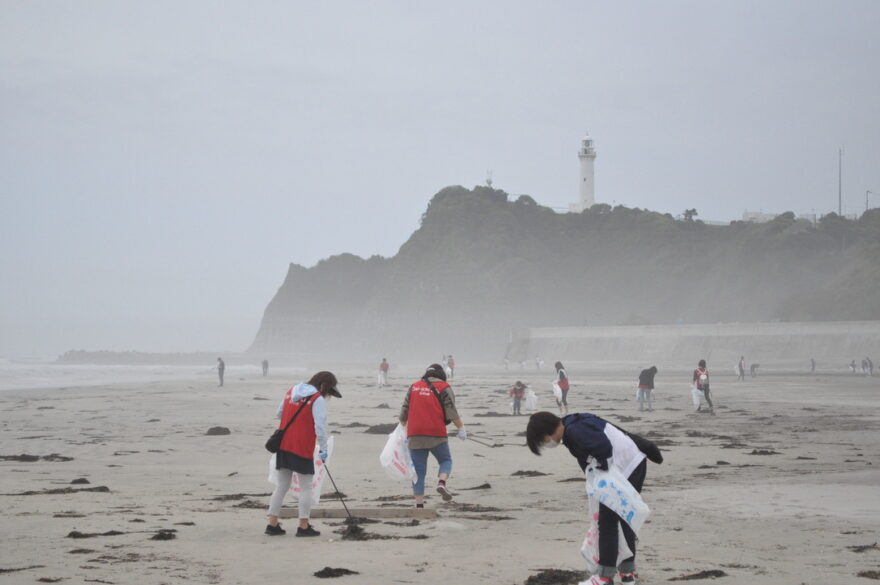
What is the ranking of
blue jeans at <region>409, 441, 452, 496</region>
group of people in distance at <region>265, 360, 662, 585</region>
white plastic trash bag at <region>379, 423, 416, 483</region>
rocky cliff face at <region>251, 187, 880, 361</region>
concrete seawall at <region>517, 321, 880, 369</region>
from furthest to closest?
rocky cliff face at <region>251, 187, 880, 361</region> < concrete seawall at <region>517, 321, 880, 369</region> < white plastic trash bag at <region>379, 423, 416, 483</region> < blue jeans at <region>409, 441, 452, 496</region> < group of people in distance at <region>265, 360, 662, 585</region>

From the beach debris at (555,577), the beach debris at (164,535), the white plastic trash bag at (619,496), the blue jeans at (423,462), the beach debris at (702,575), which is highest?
the white plastic trash bag at (619,496)

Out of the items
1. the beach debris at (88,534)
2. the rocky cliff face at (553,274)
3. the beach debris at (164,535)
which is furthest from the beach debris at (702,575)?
the rocky cliff face at (553,274)

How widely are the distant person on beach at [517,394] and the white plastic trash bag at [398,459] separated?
1363 centimetres

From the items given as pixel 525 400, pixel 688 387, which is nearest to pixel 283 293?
pixel 688 387

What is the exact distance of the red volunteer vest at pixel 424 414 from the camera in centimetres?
1070

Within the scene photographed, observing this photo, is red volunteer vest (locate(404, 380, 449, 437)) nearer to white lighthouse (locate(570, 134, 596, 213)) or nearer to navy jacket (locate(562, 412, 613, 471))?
navy jacket (locate(562, 412, 613, 471))

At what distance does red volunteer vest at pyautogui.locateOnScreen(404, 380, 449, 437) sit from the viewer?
1070 cm

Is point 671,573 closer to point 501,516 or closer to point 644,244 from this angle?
point 501,516

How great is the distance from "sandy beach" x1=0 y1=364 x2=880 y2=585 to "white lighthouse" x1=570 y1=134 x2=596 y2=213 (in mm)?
127888

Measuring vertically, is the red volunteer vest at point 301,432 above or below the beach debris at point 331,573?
above

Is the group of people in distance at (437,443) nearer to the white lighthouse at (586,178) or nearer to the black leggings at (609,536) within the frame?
the black leggings at (609,536)

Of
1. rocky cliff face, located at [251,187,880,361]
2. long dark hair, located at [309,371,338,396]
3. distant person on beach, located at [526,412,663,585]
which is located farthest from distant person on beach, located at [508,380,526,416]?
rocky cliff face, located at [251,187,880,361]

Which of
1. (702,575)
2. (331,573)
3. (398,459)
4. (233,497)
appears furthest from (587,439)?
(233,497)

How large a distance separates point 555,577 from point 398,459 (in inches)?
175
